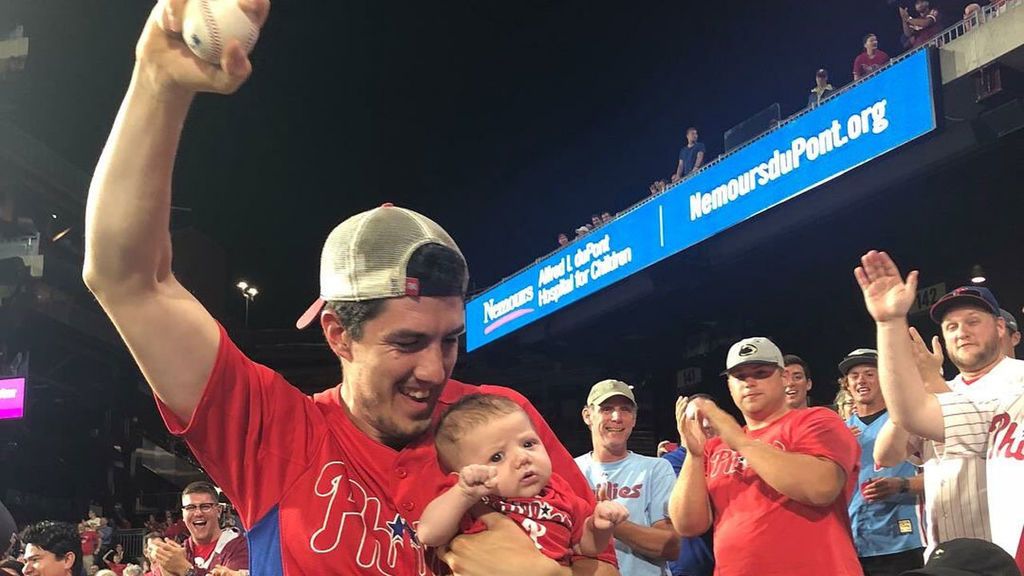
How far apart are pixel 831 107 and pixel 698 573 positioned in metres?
6.02

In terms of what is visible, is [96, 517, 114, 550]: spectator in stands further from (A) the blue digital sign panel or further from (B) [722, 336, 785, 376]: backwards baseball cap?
(B) [722, 336, 785, 376]: backwards baseball cap

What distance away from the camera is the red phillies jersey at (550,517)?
1896 mm

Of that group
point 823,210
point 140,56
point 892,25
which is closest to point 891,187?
point 823,210

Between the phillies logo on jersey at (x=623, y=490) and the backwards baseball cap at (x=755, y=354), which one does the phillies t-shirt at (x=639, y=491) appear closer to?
the phillies logo on jersey at (x=623, y=490)

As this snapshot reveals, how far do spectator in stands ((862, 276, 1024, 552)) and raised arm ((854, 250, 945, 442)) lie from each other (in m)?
0.03

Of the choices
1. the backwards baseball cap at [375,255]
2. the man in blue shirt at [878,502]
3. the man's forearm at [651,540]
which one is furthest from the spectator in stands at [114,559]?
the backwards baseball cap at [375,255]

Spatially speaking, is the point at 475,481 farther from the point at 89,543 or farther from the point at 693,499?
the point at 89,543

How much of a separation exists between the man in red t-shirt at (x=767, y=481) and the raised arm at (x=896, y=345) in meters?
0.40

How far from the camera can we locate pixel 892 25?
1432 cm

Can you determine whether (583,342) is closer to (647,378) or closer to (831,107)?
(647,378)

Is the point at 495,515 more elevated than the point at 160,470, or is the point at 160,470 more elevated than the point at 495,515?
the point at 160,470

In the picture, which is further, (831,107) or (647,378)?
(647,378)

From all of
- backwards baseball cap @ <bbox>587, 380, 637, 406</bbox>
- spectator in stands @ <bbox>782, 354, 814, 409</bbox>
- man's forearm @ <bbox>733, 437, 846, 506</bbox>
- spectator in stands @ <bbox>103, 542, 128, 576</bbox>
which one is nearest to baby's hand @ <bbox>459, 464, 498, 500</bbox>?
man's forearm @ <bbox>733, 437, 846, 506</bbox>

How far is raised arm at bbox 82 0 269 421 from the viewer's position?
1268 mm
